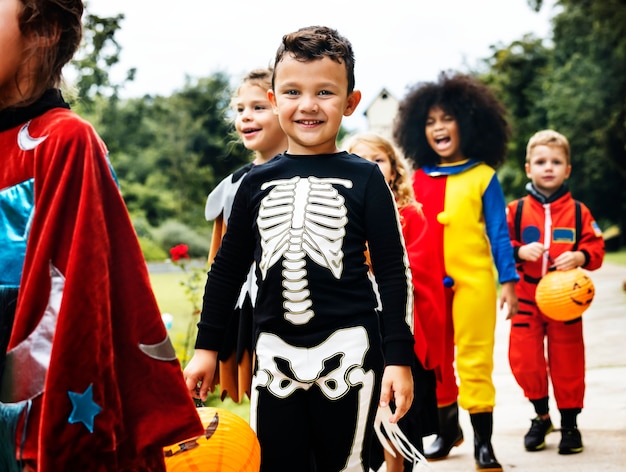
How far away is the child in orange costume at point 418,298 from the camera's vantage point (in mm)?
4305

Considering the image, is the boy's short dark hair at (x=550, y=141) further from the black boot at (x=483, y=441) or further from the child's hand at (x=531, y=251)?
the black boot at (x=483, y=441)

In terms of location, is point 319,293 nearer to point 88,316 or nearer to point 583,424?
point 88,316

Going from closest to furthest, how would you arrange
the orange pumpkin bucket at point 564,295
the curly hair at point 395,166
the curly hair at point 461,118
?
the curly hair at point 395,166, the orange pumpkin bucket at point 564,295, the curly hair at point 461,118

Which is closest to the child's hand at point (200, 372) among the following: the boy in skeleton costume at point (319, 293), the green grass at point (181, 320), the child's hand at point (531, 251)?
the boy in skeleton costume at point (319, 293)

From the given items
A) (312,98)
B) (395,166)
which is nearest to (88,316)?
(312,98)

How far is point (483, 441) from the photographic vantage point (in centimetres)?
492

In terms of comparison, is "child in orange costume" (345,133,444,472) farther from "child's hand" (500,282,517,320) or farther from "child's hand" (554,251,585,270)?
"child's hand" (554,251,585,270)

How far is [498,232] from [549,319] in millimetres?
942

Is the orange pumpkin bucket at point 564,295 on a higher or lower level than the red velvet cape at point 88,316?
lower

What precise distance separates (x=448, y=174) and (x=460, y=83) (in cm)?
82

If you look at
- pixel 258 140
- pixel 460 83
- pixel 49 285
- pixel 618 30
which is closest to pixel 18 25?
pixel 49 285

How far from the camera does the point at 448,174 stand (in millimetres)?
Answer: 5238

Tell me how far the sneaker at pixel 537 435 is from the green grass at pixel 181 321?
225 centimetres

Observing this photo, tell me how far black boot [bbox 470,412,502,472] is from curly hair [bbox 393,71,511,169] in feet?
5.32
